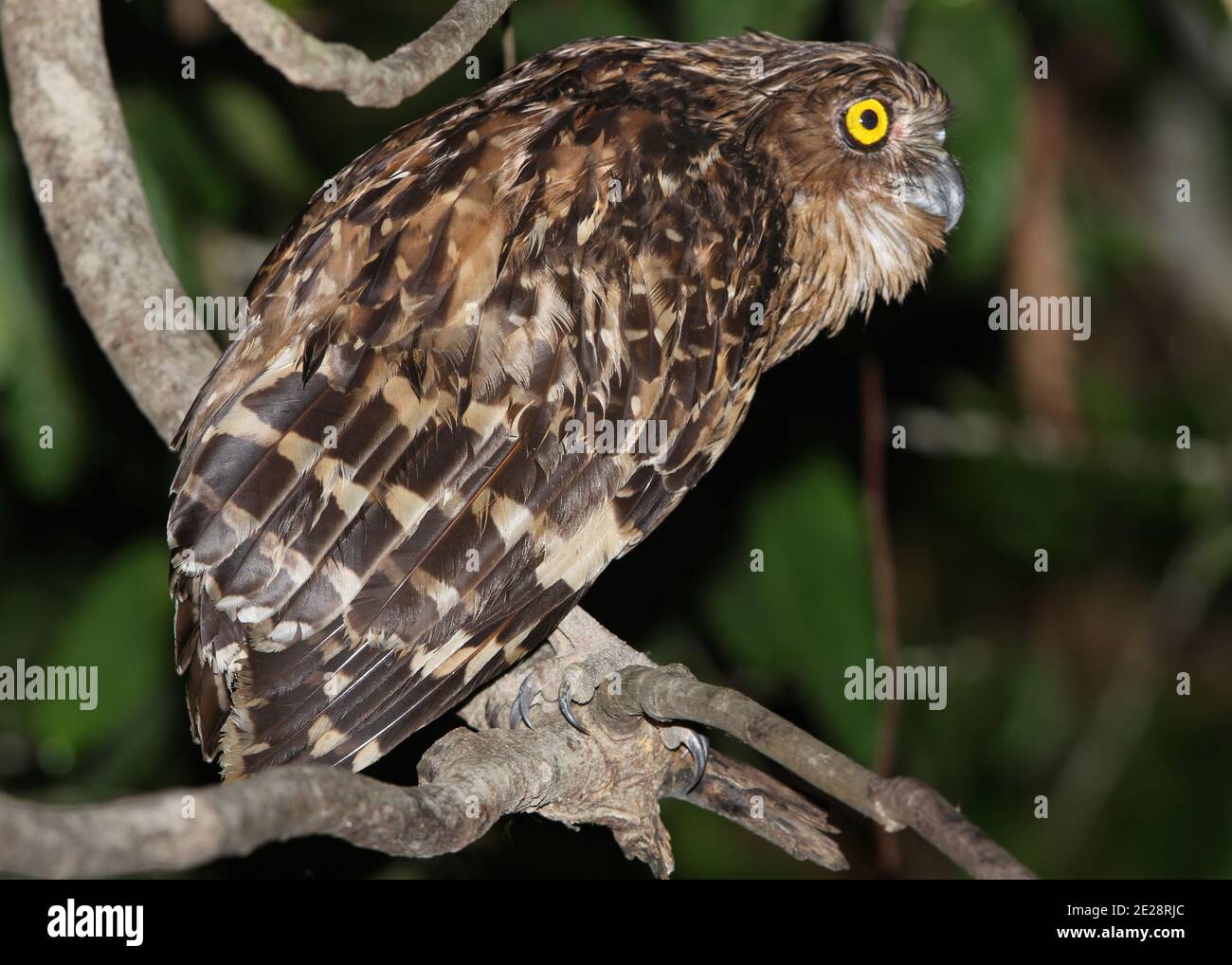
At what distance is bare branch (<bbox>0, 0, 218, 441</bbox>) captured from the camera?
306cm

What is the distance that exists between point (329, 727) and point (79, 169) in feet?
4.75

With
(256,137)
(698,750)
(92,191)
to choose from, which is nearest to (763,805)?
(698,750)

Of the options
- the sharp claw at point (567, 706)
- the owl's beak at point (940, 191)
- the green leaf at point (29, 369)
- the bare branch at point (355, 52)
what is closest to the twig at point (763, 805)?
the sharp claw at point (567, 706)

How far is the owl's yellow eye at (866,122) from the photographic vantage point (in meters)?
3.03

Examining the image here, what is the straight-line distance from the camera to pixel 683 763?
9.36 ft

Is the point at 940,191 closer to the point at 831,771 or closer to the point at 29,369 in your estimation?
the point at 831,771

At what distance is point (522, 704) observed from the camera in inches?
117

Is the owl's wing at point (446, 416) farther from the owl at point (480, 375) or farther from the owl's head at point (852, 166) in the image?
the owl's head at point (852, 166)

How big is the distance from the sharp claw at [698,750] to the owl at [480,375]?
40 centimetres

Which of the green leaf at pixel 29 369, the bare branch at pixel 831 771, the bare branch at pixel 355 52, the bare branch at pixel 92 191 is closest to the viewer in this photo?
the bare branch at pixel 831 771

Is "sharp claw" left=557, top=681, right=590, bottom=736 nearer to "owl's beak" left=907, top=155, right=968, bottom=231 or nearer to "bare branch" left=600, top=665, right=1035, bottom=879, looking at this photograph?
"bare branch" left=600, top=665, right=1035, bottom=879

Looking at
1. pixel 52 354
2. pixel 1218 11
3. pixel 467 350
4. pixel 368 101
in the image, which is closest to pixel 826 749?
pixel 467 350

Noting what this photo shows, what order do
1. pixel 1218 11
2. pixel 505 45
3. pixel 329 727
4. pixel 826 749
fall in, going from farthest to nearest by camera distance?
pixel 1218 11 < pixel 505 45 < pixel 329 727 < pixel 826 749

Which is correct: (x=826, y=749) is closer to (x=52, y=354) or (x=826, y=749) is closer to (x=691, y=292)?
(x=691, y=292)
